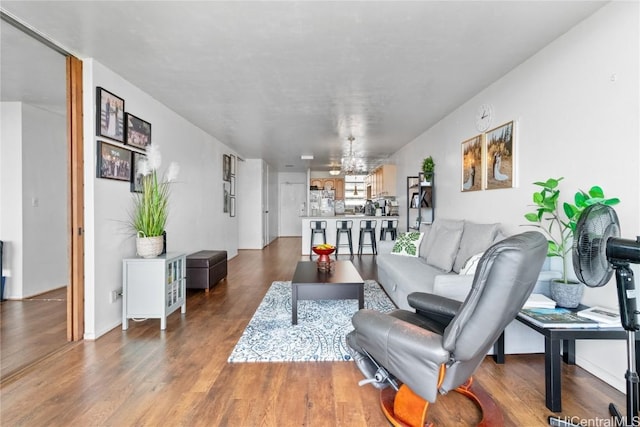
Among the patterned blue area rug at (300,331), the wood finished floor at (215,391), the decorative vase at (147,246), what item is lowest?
the wood finished floor at (215,391)

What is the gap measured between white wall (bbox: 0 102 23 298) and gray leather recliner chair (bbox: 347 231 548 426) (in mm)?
4640

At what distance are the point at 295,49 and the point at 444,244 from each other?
8.50ft

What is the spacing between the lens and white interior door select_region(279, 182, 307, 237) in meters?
11.8

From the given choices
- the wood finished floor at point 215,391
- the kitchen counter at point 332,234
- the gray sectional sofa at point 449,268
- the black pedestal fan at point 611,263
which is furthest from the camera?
the kitchen counter at point 332,234

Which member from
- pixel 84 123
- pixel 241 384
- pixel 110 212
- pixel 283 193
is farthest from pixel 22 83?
pixel 283 193

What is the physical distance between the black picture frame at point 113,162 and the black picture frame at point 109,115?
107 mm

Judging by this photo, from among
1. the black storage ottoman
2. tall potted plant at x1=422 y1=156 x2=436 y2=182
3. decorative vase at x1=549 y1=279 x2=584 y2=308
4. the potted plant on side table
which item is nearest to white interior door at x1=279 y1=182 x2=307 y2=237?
tall potted plant at x1=422 y1=156 x2=436 y2=182

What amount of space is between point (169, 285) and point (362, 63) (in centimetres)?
288

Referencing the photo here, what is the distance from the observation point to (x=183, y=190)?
15.3 feet

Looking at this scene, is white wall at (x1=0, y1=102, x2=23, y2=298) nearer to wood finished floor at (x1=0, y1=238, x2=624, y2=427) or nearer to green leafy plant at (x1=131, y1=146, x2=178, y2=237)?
green leafy plant at (x1=131, y1=146, x2=178, y2=237)

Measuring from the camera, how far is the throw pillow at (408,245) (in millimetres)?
4307

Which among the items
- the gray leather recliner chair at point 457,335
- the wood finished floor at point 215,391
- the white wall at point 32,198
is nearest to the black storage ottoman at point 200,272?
the wood finished floor at point 215,391

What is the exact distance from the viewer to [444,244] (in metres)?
3.64

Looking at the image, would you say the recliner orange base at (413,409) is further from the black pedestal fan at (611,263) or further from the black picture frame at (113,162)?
the black picture frame at (113,162)
